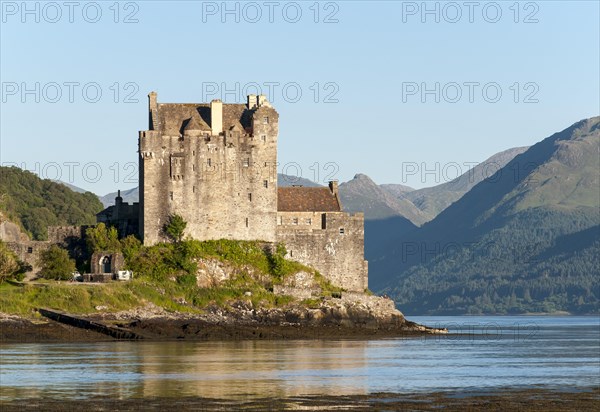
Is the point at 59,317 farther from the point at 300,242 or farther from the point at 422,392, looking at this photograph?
the point at 422,392

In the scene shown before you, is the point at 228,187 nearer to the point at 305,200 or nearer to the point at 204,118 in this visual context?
the point at 204,118

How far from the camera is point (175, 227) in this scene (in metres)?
104

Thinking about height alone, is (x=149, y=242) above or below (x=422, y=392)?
above

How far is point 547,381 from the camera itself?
2486 inches

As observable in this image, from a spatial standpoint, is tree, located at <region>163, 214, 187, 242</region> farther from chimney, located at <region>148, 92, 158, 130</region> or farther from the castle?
chimney, located at <region>148, 92, 158, 130</region>

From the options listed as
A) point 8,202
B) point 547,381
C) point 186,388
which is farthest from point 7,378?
point 8,202

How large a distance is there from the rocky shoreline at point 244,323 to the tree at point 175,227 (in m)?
6.73

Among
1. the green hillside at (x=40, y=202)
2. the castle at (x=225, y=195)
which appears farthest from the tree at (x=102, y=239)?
the green hillside at (x=40, y=202)

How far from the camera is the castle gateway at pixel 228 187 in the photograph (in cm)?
10450

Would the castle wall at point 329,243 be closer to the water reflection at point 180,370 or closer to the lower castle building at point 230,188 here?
the lower castle building at point 230,188

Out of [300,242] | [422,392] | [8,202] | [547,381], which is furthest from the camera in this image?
[8,202]

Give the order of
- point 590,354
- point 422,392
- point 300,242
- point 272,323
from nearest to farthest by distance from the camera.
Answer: point 422,392, point 590,354, point 272,323, point 300,242

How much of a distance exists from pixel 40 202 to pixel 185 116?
6518 centimetres

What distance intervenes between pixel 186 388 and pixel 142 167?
166 feet
